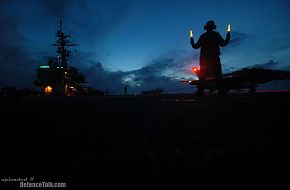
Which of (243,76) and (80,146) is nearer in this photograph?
(80,146)

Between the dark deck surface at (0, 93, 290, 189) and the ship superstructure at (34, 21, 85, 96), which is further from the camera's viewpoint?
the ship superstructure at (34, 21, 85, 96)

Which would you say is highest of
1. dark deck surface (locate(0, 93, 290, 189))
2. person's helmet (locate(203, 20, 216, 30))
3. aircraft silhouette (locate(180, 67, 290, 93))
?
person's helmet (locate(203, 20, 216, 30))

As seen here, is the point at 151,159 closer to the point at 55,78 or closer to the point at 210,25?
the point at 210,25

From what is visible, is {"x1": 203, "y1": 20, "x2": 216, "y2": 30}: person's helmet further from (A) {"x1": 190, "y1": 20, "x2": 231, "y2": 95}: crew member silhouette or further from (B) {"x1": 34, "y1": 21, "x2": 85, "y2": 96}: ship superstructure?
(B) {"x1": 34, "y1": 21, "x2": 85, "y2": 96}: ship superstructure

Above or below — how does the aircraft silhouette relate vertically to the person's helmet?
below

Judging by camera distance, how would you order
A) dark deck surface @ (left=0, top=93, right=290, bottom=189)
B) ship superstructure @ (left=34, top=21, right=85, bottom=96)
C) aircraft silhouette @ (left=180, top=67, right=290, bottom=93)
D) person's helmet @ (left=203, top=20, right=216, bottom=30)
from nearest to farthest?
dark deck surface @ (left=0, top=93, right=290, bottom=189) → person's helmet @ (left=203, top=20, right=216, bottom=30) → aircraft silhouette @ (left=180, top=67, right=290, bottom=93) → ship superstructure @ (left=34, top=21, right=85, bottom=96)

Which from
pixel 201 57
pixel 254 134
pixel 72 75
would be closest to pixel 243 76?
pixel 201 57

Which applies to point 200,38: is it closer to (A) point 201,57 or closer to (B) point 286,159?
(A) point 201,57

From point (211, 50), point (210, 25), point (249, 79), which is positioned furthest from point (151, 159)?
point (249, 79)

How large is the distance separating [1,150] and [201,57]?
6.09m

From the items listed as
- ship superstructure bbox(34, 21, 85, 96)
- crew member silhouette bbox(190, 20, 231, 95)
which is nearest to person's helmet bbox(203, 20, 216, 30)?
crew member silhouette bbox(190, 20, 231, 95)

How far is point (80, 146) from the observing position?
0.73m

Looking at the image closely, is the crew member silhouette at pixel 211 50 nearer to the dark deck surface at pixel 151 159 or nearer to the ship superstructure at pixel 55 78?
the dark deck surface at pixel 151 159

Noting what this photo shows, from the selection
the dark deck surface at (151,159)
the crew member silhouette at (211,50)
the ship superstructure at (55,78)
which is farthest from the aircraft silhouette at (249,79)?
the ship superstructure at (55,78)
